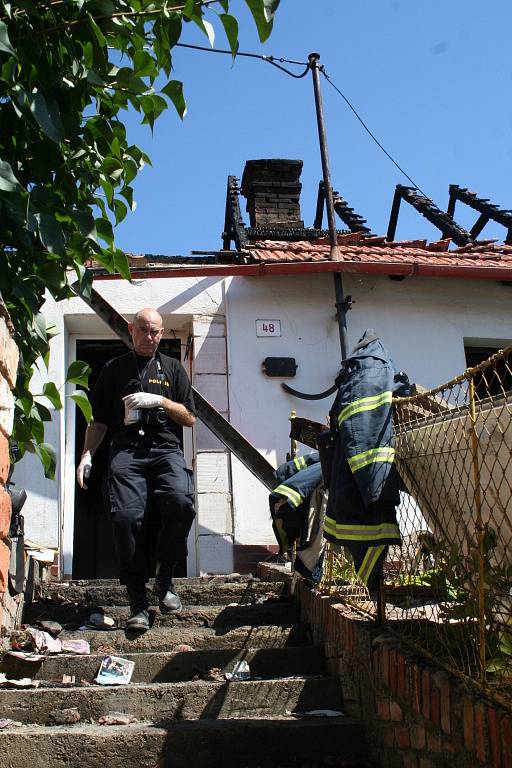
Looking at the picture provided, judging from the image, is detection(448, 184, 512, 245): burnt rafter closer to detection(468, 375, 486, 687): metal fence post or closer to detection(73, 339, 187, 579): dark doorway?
detection(73, 339, 187, 579): dark doorway

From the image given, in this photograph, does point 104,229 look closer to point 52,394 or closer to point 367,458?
point 52,394

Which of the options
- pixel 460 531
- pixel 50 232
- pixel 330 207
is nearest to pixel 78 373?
pixel 50 232

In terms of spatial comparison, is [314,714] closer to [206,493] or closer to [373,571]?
[373,571]

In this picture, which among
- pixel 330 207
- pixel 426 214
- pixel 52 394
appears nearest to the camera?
pixel 52 394

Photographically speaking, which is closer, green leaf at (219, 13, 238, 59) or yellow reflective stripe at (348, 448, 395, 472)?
green leaf at (219, 13, 238, 59)

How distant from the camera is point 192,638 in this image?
448 centimetres

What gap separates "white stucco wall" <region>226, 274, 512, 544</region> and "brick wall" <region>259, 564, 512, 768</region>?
325 cm

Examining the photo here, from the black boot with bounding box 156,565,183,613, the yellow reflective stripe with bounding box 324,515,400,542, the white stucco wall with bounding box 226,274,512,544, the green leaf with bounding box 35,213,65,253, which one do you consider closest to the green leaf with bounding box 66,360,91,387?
the green leaf with bounding box 35,213,65,253

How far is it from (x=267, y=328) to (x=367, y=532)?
4.70 meters

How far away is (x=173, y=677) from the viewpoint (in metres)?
4.11

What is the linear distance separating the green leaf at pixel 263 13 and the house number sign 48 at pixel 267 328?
17.7 ft

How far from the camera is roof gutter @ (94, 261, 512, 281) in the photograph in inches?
294

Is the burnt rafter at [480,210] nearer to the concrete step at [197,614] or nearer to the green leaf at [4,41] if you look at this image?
the concrete step at [197,614]

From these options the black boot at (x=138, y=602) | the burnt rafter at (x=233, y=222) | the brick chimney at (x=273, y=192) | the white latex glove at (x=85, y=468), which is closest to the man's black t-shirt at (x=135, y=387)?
the white latex glove at (x=85, y=468)
